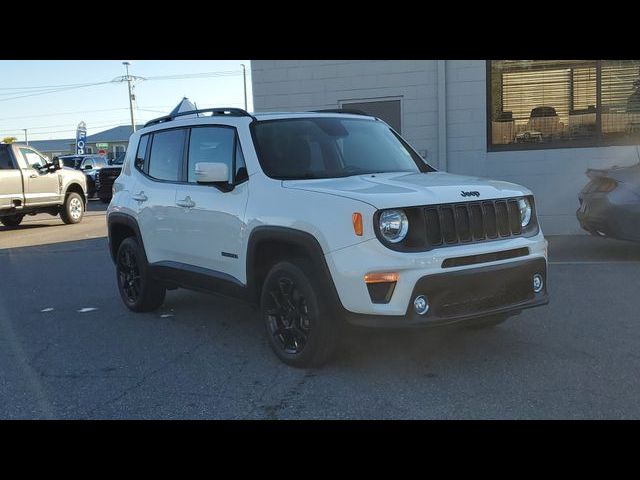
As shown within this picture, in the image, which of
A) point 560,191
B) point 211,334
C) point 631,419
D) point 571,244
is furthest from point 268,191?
point 560,191

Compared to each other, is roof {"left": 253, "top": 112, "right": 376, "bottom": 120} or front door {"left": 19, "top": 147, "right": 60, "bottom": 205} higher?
roof {"left": 253, "top": 112, "right": 376, "bottom": 120}

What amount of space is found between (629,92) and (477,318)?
8.61 metres

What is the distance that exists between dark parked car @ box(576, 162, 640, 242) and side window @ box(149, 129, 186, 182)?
5.47 m

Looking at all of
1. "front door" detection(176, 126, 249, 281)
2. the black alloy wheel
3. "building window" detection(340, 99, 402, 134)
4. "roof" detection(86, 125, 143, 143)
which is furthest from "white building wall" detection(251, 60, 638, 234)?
"roof" detection(86, 125, 143, 143)

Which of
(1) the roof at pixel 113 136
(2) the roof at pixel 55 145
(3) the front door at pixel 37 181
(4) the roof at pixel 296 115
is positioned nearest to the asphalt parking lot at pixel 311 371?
(4) the roof at pixel 296 115

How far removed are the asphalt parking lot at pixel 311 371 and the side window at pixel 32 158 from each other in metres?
9.32

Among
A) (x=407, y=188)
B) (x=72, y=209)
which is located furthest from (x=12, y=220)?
(x=407, y=188)

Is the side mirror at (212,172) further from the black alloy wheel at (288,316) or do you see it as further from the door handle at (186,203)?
the black alloy wheel at (288,316)

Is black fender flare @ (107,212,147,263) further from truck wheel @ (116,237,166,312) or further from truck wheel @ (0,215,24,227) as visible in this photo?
truck wheel @ (0,215,24,227)

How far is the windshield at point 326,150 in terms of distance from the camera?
5090 mm

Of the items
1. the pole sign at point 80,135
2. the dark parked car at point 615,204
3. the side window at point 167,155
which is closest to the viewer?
the side window at point 167,155

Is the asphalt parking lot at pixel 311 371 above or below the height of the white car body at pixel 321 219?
below

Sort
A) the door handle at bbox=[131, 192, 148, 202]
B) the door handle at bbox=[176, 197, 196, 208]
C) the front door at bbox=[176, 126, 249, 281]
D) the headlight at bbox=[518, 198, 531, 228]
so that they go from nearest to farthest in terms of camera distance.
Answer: the headlight at bbox=[518, 198, 531, 228] < the front door at bbox=[176, 126, 249, 281] < the door handle at bbox=[176, 197, 196, 208] < the door handle at bbox=[131, 192, 148, 202]

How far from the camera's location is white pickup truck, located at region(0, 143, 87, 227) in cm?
1506
